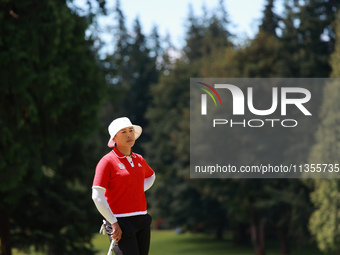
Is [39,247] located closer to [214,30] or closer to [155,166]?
[155,166]

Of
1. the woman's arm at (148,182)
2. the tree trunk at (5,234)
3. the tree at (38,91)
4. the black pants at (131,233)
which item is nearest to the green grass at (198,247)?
the tree trunk at (5,234)

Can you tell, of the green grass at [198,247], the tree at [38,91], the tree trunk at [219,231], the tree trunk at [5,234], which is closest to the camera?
the tree at [38,91]

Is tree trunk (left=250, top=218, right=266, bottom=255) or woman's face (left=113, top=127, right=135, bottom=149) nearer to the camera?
woman's face (left=113, top=127, right=135, bottom=149)

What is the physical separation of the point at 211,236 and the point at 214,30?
19.5 meters

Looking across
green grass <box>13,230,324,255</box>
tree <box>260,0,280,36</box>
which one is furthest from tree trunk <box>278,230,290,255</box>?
Answer: tree <box>260,0,280,36</box>

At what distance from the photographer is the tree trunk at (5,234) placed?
54.1 ft

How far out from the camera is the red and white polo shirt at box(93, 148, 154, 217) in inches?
204

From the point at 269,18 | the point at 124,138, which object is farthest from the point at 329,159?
the point at 124,138

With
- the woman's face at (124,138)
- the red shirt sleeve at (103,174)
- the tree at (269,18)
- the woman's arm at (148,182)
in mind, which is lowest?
the woman's arm at (148,182)

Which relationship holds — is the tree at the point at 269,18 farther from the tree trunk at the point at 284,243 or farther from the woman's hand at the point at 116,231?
the woman's hand at the point at 116,231

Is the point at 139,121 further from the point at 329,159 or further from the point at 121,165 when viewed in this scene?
the point at 121,165

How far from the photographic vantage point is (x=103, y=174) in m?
5.14

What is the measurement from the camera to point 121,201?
527cm

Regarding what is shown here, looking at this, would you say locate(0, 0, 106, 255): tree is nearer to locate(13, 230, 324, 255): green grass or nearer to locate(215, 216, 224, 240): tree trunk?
locate(13, 230, 324, 255): green grass
